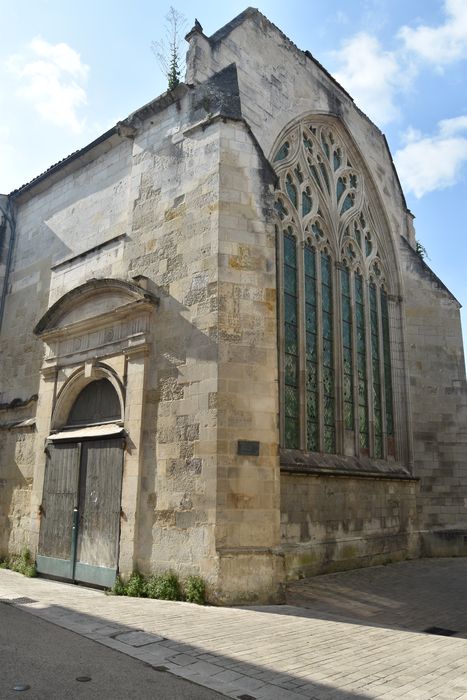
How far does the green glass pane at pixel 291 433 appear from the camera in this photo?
9.32 meters

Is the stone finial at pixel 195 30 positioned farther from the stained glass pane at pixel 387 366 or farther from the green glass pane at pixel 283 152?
the stained glass pane at pixel 387 366

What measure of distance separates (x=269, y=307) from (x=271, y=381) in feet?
3.27

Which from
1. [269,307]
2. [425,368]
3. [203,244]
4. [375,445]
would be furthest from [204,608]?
[425,368]

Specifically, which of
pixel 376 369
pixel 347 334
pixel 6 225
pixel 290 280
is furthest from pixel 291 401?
pixel 6 225

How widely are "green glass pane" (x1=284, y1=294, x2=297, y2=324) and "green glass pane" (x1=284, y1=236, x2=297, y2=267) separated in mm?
685

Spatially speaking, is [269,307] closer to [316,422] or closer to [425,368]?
[316,422]

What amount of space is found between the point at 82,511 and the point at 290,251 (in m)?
5.83

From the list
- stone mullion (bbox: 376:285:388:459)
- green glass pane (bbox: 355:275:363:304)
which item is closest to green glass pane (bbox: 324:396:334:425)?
stone mullion (bbox: 376:285:388:459)

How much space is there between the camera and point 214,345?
705cm

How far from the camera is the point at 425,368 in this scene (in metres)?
12.9

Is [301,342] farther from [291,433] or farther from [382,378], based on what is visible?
[382,378]

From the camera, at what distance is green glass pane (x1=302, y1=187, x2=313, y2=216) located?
36.9ft

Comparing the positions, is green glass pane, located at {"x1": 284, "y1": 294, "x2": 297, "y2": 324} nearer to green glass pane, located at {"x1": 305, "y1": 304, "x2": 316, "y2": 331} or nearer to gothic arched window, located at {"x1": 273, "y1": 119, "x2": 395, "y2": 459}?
gothic arched window, located at {"x1": 273, "y1": 119, "x2": 395, "y2": 459}

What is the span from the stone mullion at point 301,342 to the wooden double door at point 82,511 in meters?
3.25
